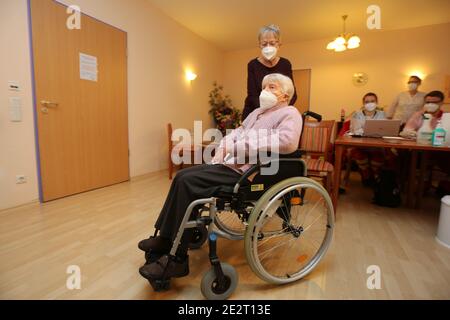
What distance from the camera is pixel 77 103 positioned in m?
2.43

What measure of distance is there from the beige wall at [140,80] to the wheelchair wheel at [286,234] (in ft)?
6.75

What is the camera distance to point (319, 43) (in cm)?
453

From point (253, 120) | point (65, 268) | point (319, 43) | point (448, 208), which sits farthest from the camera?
point (319, 43)

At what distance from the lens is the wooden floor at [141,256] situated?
1.14 meters

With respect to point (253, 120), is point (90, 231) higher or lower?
lower

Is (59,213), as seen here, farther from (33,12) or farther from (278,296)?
(278,296)

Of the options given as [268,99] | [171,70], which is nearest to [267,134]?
[268,99]

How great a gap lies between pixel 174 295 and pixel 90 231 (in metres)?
0.92

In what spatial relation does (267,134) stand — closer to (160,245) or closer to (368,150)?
(160,245)

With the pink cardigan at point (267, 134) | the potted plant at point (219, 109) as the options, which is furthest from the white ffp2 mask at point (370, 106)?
the potted plant at point (219, 109)

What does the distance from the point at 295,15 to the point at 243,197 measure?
133 inches

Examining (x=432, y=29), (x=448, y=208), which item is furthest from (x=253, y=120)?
(x=432, y=29)

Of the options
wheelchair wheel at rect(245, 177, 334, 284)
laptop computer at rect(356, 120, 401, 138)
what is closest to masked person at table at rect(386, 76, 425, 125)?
laptop computer at rect(356, 120, 401, 138)

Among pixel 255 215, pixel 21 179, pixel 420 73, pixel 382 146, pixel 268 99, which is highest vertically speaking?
pixel 420 73
